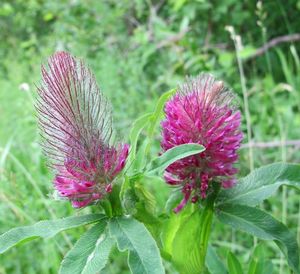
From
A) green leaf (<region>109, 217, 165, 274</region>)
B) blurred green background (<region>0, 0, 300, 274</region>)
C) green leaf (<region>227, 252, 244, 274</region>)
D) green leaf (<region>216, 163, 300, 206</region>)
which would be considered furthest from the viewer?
blurred green background (<region>0, 0, 300, 274</region>)

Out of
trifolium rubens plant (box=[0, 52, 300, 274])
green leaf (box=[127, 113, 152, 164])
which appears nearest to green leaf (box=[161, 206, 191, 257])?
trifolium rubens plant (box=[0, 52, 300, 274])

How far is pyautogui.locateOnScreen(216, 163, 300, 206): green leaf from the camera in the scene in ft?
3.26

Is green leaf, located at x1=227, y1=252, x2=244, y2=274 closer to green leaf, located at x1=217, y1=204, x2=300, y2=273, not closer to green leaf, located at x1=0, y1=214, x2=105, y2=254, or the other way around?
green leaf, located at x1=217, y1=204, x2=300, y2=273

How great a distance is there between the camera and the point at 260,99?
3.07 meters

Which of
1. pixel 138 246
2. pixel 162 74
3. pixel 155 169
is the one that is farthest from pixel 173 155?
pixel 162 74

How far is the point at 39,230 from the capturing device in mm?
946

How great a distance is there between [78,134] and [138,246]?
25 centimetres

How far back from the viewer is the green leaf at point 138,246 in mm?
872

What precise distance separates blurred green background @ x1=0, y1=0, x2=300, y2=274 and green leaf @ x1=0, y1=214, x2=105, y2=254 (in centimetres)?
72

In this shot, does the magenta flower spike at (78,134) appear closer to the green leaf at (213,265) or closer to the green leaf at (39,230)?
the green leaf at (39,230)

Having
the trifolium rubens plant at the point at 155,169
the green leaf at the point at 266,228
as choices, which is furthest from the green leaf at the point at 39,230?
the green leaf at the point at 266,228

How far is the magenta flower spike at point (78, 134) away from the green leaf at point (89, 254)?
75 millimetres

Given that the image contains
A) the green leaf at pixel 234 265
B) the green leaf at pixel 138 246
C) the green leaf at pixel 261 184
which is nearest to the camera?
the green leaf at pixel 138 246

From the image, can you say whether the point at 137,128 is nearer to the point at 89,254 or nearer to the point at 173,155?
the point at 173,155
